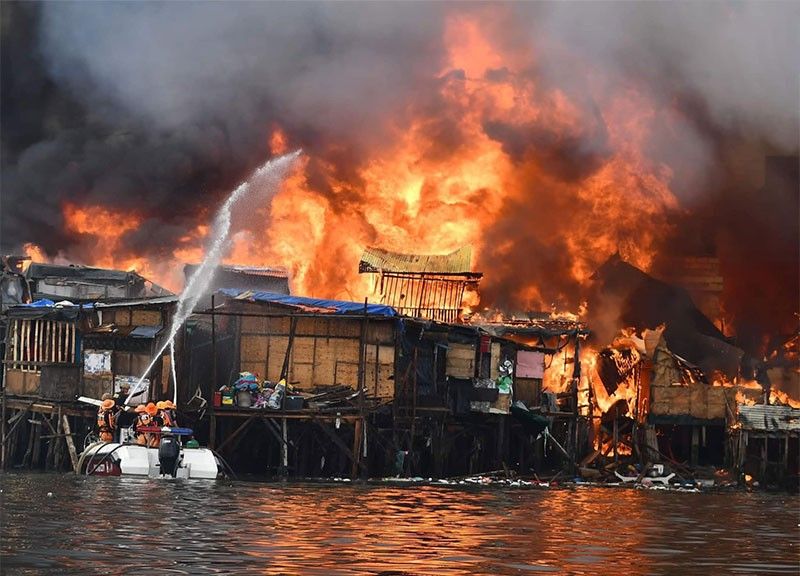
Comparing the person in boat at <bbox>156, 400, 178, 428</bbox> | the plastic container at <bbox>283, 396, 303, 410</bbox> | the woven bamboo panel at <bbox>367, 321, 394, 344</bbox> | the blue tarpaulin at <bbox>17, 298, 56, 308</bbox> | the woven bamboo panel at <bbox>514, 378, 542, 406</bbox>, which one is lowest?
the person in boat at <bbox>156, 400, 178, 428</bbox>

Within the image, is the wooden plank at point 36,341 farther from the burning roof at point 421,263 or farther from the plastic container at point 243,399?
the burning roof at point 421,263

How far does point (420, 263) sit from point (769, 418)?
17.8 metres

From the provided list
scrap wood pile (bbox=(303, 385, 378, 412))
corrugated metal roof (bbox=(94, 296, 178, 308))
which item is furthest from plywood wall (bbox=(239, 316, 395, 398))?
corrugated metal roof (bbox=(94, 296, 178, 308))

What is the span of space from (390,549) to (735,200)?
62505mm

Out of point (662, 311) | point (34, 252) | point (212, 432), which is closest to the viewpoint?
point (212, 432)

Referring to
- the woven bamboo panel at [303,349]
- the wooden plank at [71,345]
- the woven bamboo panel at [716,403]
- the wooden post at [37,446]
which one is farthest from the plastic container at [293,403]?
the woven bamboo panel at [716,403]

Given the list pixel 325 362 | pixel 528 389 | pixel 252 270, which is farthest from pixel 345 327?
pixel 528 389

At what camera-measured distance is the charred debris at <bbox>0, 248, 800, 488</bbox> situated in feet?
180

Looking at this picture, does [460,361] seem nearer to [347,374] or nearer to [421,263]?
[347,374]

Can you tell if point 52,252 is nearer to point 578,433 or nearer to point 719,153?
point 578,433

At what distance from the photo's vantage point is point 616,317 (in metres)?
78.7

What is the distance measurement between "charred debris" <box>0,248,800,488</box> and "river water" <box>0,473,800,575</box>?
21.1 ft

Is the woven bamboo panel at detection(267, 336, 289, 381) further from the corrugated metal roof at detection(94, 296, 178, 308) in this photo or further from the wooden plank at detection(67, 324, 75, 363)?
the wooden plank at detection(67, 324, 75, 363)

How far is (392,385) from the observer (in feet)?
185
